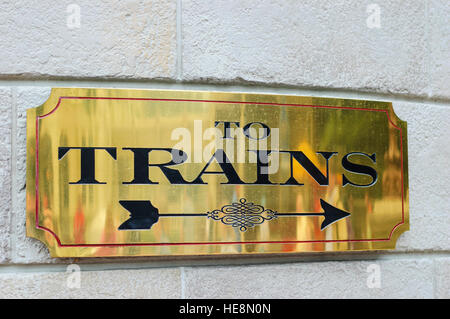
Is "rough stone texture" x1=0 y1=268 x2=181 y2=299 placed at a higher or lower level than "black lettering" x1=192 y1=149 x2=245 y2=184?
lower

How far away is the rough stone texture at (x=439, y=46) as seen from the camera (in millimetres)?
2396

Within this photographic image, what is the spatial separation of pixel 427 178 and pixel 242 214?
0.99m

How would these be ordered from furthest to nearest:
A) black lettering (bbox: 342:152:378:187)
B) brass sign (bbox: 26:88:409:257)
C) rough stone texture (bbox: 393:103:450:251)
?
1. rough stone texture (bbox: 393:103:450:251)
2. black lettering (bbox: 342:152:378:187)
3. brass sign (bbox: 26:88:409:257)

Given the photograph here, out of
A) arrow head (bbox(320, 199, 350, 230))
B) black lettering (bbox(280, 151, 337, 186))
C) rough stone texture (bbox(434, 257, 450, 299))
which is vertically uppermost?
black lettering (bbox(280, 151, 337, 186))

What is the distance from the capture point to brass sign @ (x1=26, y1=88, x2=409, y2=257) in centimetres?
198

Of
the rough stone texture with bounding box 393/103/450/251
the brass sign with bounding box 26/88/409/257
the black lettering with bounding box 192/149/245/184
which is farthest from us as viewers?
the rough stone texture with bounding box 393/103/450/251

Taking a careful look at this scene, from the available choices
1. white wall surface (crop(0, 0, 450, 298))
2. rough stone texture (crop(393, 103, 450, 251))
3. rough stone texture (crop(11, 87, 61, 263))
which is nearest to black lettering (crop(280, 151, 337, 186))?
white wall surface (crop(0, 0, 450, 298))

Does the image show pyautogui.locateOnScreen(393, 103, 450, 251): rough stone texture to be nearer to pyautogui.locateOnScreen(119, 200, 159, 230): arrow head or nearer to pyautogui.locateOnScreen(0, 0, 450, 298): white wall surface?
pyautogui.locateOnScreen(0, 0, 450, 298): white wall surface

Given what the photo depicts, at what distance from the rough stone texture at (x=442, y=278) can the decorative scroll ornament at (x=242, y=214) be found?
917 mm

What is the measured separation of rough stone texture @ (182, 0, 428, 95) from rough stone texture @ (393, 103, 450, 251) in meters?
0.14

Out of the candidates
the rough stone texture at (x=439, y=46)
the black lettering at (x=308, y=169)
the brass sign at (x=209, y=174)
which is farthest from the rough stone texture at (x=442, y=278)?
the rough stone texture at (x=439, y=46)

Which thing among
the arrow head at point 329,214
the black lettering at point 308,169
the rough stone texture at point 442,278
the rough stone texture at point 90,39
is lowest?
the rough stone texture at point 442,278

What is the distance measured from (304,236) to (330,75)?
785 millimetres

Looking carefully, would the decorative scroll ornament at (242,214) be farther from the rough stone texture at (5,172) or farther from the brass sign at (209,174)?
the rough stone texture at (5,172)
